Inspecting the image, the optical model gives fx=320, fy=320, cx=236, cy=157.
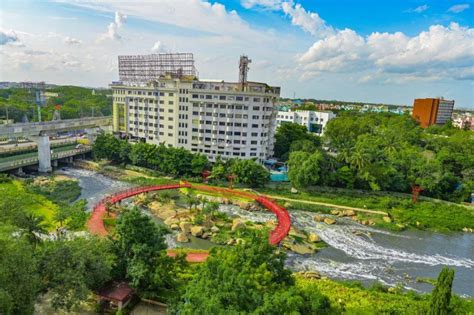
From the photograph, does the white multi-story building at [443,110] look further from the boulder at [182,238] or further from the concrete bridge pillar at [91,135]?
the boulder at [182,238]

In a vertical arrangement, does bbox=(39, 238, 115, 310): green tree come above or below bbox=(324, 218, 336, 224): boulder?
above

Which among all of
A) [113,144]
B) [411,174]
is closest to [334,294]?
[411,174]

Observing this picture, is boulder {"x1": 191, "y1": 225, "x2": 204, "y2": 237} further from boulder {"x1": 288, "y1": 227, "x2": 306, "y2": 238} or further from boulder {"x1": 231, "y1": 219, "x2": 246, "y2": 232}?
boulder {"x1": 288, "y1": 227, "x2": 306, "y2": 238}

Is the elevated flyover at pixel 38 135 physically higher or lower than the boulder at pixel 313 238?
higher

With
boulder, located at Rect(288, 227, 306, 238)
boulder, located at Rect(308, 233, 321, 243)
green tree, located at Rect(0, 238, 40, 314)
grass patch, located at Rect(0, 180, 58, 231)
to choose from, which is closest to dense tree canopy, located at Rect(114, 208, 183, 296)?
green tree, located at Rect(0, 238, 40, 314)

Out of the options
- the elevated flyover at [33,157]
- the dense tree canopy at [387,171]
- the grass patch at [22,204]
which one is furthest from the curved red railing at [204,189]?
the elevated flyover at [33,157]
